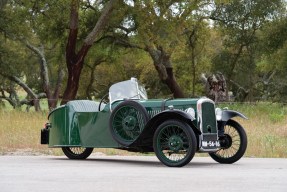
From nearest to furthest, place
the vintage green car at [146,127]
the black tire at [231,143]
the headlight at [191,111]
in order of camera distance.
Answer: the vintage green car at [146,127]
the headlight at [191,111]
the black tire at [231,143]

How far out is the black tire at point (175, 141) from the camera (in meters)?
12.1

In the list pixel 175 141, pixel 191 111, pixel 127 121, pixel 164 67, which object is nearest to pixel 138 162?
pixel 127 121

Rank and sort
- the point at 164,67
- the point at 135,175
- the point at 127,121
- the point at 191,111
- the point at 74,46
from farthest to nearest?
the point at 164,67, the point at 74,46, the point at 127,121, the point at 191,111, the point at 135,175

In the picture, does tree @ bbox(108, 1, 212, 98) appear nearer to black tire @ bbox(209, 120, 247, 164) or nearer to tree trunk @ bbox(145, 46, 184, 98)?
tree trunk @ bbox(145, 46, 184, 98)

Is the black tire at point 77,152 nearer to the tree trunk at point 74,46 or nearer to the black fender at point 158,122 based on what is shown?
the black fender at point 158,122

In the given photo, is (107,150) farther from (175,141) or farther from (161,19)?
(161,19)

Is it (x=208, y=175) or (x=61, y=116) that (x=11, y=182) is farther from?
(x=61, y=116)

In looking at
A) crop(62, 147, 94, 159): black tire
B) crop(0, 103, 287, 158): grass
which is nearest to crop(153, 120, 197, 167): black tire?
crop(62, 147, 94, 159): black tire

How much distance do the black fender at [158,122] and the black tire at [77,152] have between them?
1.74 m

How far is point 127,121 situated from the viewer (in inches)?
517

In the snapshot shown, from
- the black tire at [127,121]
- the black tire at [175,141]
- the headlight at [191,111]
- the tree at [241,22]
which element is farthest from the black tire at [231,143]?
the tree at [241,22]

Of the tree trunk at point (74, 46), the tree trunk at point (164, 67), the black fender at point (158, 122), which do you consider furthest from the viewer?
the tree trunk at point (164, 67)

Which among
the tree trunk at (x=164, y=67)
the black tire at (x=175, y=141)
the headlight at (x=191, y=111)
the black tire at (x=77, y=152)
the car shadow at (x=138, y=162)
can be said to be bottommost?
the car shadow at (x=138, y=162)

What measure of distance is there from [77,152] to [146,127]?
2.49 m
